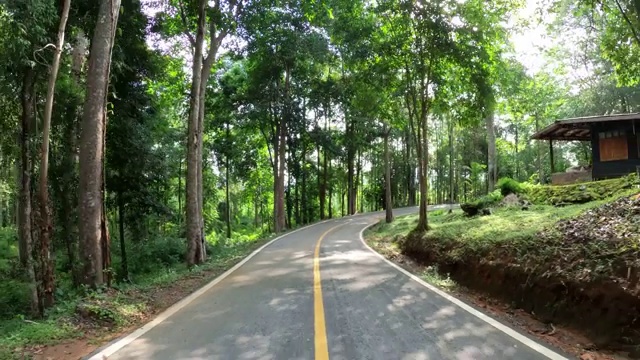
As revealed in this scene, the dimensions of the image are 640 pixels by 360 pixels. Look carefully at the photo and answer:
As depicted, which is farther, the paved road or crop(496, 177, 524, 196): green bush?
crop(496, 177, 524, 196): green bush

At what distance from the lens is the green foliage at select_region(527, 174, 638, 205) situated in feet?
48.0

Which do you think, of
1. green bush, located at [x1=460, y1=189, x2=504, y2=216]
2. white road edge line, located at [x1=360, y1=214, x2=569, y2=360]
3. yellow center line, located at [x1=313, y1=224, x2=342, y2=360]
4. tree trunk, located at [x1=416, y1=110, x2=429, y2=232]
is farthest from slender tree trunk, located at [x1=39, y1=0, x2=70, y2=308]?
green bush, located at [x1=460, y1=189, x2=504, y2=216]

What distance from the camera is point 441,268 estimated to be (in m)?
11.6

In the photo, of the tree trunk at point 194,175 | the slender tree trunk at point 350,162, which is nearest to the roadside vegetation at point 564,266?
the tree trunk at point 194,175

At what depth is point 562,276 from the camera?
267 inches

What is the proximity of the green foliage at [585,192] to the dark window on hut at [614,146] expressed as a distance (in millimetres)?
8806

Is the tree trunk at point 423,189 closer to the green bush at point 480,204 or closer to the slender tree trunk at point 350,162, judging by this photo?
the green bush at point 480,204

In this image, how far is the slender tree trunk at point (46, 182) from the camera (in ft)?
29.4

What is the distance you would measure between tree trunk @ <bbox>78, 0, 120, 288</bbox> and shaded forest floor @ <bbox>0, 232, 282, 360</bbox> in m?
0.69

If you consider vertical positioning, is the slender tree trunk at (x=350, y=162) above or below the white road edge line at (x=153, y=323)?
above

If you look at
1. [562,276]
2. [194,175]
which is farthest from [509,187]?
[562,276]

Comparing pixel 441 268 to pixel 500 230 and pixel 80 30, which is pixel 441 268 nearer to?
pixel 500 230

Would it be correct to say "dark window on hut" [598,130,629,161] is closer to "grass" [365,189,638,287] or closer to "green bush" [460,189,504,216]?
"green bush" [460,189,504,216]

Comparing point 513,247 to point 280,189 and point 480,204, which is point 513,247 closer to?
point 480,204
